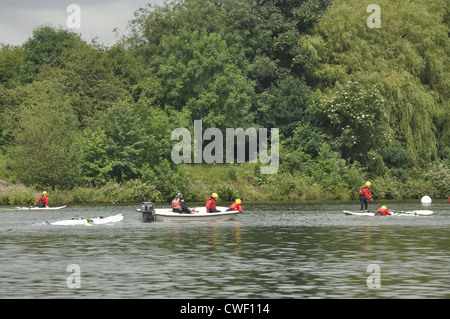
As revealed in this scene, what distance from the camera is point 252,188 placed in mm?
77500

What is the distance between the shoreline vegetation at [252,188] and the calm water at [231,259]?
21.9 meters

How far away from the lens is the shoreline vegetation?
7044 centimetres

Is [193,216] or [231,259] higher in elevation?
[193,216]

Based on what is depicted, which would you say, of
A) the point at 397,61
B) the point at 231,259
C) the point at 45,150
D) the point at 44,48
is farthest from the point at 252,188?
the point at 231,259

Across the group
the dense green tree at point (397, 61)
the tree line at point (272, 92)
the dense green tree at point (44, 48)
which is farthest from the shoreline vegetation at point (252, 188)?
the dense green tree at point (44, 48)

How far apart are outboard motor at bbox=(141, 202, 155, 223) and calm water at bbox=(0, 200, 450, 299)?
0.65m

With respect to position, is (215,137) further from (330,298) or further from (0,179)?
(330,298)

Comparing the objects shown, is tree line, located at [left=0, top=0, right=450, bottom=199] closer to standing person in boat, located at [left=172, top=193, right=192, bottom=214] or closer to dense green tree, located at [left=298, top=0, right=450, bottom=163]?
dense green tree, located at [left=298, top=0, right=450, bottom=163]

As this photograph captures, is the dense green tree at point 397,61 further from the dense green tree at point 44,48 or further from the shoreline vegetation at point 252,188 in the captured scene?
the dense green tree at point 44,48

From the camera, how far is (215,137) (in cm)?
8162

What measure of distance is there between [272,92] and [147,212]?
4132 centimetres

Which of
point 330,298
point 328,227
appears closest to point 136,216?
point 328,227

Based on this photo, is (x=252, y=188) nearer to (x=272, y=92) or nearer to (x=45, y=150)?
(x=272, y=92)

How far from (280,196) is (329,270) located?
50253 mm
